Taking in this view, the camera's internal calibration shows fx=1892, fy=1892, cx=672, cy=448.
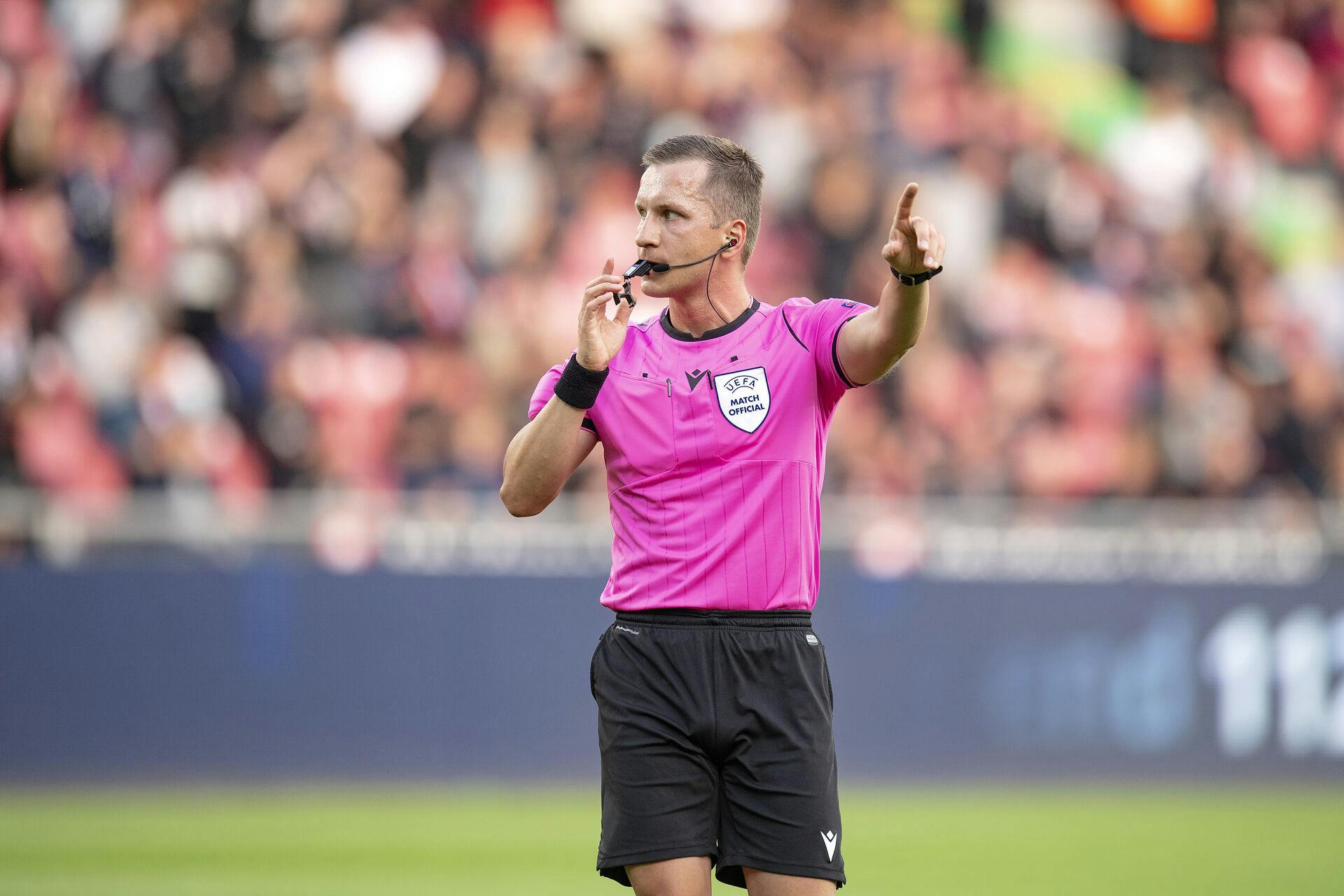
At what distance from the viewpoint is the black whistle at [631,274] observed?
5145 mm

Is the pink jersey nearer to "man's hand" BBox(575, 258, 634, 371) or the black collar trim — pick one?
the black collar trim

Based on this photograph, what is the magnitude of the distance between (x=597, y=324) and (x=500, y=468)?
7551 mm

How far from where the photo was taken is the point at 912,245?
4867 millimetres

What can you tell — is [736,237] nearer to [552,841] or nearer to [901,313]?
[901,313]

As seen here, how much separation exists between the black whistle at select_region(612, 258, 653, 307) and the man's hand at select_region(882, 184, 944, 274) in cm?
70

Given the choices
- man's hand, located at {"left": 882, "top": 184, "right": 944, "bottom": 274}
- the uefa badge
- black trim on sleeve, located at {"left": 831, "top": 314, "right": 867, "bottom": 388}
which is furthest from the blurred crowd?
man's hand, located at {"left": 882, "top": 184, "right": 944, "bottom": 274}

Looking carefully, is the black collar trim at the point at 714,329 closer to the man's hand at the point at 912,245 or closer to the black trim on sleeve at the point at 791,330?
the black trim on sleeve at the point at 791,330

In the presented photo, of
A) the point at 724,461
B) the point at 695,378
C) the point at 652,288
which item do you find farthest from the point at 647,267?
the point at 724,461

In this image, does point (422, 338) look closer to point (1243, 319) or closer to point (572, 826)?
point (572, 826)

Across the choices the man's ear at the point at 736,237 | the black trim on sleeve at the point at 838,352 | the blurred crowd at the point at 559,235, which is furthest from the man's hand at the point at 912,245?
the blurred crowd at the point at 559,235

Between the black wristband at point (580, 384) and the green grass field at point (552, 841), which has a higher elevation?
the black wristband at point (580, 384)

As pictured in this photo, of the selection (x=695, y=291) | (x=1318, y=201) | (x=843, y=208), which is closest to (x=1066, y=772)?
(x=843, y=208)

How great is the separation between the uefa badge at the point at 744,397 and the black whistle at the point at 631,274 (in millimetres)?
335

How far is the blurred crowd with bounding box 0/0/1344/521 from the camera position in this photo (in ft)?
41.5
